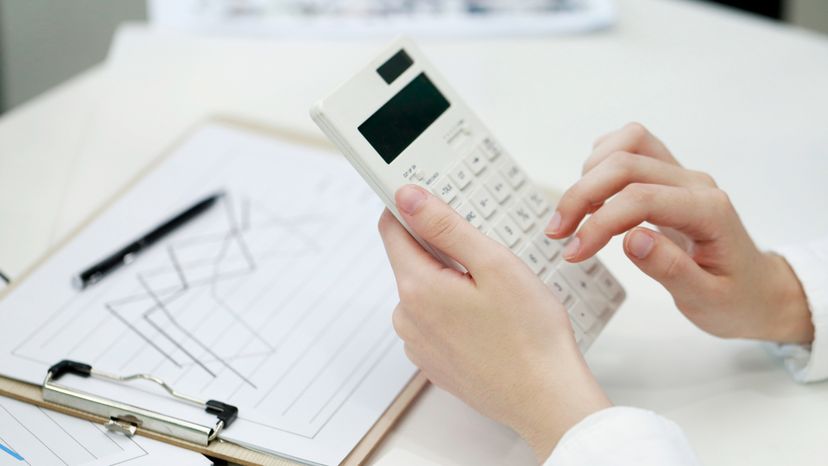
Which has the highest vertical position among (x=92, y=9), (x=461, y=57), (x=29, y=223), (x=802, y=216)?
(x=92, y=9)

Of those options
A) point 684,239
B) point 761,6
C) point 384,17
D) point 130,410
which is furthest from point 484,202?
point 761,6

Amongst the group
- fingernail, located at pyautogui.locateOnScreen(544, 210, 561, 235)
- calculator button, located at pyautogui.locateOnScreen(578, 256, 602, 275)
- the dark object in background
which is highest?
fingernail, located at pyautogui.locateOnScreen(544, 210, 561, 235)

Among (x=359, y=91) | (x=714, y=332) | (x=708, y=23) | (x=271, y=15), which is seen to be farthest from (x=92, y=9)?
(x=714, y=332)

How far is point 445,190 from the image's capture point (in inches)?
20.8

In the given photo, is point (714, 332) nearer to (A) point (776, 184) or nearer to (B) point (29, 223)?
(A) point (776, 184)

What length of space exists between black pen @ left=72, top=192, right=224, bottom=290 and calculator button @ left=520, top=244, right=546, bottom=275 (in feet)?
0.89

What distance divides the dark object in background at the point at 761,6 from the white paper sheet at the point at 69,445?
1.11m

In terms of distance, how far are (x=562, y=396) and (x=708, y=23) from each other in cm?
61

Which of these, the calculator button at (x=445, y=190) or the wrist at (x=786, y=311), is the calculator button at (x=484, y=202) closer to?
the calculator button at (x=445, y=190)

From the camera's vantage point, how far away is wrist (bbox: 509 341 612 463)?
46 centimetres

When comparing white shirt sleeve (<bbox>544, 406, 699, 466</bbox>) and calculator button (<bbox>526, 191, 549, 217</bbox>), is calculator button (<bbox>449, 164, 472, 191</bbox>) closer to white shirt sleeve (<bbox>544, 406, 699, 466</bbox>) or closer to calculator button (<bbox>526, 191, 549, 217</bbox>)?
calculator button (<bbox>526, 191, 549, 217</bbox>)

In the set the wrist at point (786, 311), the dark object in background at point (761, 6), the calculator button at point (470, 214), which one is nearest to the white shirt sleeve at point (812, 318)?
the wrist at point (786, 311)

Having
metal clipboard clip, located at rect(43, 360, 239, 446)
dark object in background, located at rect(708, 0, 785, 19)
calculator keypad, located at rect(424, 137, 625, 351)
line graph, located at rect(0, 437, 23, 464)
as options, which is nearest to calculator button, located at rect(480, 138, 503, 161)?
calculator keypad, located at rect(424, 137, 625, 351)

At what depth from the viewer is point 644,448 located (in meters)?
0.44
